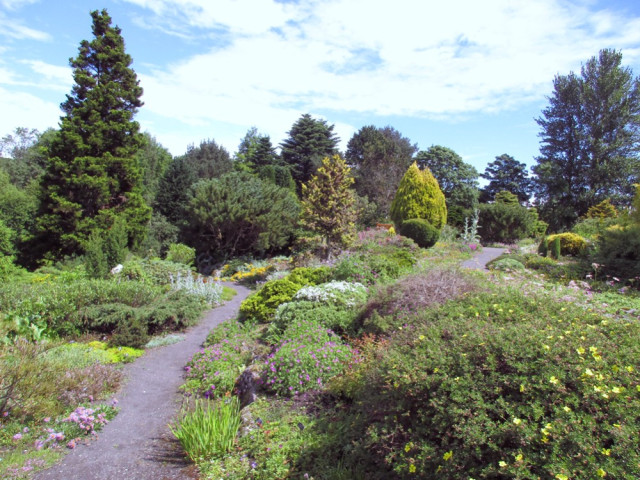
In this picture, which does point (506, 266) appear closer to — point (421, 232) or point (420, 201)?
point (421, 232)

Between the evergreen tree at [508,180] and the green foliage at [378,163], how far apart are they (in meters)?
10.6

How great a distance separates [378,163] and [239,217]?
1816 cm

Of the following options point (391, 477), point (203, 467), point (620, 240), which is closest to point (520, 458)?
point (391, 477)

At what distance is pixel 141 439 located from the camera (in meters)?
4.36

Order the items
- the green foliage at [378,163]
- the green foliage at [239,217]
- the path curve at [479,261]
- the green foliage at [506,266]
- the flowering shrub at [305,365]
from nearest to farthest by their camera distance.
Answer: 1. the flowering shrub at [305,365]
2. the green foliage at [506,266]
3. the path curve at [479,261]
4. the green foliage at [239,217]
5. the green foliage at [378,163]

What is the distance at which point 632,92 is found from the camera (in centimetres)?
2781

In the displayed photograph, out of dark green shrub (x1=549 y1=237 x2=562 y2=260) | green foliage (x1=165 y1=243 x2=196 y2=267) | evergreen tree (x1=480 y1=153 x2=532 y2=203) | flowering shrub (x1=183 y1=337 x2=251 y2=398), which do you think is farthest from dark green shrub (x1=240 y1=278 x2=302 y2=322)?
evergreen tree (x1=480 y1=153 x2=532 y2=203)

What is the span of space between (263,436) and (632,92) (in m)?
34.9

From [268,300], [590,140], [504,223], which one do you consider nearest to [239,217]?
[268,300]

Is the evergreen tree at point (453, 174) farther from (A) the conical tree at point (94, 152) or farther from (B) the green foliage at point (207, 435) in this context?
(B) the green foliage at point (207, 435)

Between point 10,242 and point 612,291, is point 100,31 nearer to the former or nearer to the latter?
point 10,242

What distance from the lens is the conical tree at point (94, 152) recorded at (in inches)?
567

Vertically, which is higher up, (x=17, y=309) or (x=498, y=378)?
(x=498, y=378)

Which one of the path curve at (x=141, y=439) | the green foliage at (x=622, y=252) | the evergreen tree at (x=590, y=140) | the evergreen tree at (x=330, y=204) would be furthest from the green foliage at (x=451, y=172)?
the path curve at (x=141, y=439)
